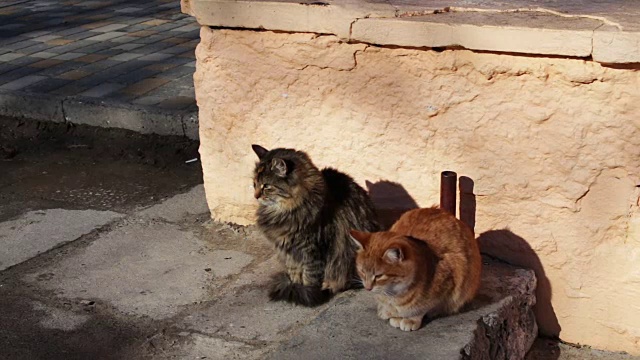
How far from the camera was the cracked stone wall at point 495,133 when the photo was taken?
10.7 feet

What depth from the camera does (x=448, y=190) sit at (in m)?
3.48

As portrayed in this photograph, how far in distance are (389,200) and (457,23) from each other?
2.84 ft

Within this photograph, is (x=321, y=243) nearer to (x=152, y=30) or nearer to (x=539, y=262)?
(x=539, y=262)

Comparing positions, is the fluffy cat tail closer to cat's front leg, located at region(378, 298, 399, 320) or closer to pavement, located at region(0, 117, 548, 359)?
pavement, located at region(0, 117, 548, 359)

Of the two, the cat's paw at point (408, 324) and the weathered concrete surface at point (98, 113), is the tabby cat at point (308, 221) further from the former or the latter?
the weathered concrete surface at point (98, 113)

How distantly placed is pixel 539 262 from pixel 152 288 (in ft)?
5.46

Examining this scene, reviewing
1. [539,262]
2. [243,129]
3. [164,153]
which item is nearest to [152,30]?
[164,153]

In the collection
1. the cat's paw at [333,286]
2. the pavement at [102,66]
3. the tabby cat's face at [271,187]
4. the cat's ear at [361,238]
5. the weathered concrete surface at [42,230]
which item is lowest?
the weathered concrete surface at [42,230]

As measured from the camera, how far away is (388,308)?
3135 mm

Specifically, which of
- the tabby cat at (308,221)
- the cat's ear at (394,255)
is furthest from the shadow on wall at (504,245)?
the cat's ear at (394,255)

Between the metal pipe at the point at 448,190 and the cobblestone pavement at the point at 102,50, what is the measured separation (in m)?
2.78

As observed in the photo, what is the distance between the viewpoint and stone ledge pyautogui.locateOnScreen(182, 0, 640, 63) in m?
3.09

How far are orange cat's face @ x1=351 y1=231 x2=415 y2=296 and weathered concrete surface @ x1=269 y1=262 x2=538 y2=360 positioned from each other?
0.60 feet

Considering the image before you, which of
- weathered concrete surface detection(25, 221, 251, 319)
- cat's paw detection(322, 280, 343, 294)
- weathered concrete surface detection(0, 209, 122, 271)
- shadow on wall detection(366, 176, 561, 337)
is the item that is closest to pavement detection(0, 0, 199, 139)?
weathered concrete surface detection(0, 209, 122, 271)
